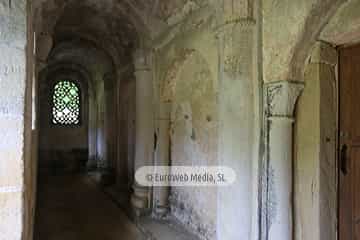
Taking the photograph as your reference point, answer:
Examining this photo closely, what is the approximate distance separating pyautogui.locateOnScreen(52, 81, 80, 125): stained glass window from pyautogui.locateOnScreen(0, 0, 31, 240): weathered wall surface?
782cm

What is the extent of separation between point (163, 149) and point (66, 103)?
5.66 m

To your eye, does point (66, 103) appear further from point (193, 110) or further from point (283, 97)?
point (283, 97)

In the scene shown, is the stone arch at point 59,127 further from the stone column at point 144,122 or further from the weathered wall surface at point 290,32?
the weathered wall surface at point 290,32

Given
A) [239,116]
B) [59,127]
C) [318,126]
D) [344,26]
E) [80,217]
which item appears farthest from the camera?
[59,127]

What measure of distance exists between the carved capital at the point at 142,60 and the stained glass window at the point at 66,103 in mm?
5216

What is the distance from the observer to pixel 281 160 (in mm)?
2102

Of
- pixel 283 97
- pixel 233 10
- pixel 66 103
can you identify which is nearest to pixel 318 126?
pixel 283 97

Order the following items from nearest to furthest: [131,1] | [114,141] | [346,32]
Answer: [346,32], [131,1], [114,141]

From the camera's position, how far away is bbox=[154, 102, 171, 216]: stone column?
3984 millimetres

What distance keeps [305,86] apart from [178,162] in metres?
2.10

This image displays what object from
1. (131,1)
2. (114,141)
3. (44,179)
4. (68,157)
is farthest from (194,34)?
(68,157)

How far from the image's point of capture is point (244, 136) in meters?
2.35

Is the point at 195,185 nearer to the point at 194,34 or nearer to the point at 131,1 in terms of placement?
the point at 194,34

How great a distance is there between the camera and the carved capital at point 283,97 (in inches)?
80.7
